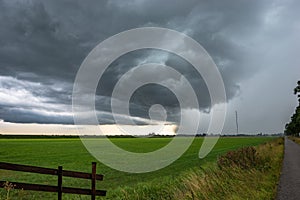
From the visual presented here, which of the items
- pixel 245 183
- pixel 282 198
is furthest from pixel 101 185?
pixel 282 198

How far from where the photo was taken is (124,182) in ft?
68.1

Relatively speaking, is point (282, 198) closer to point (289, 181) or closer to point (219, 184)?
point (219, 184)

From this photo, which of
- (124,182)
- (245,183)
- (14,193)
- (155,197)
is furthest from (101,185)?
(245,183)

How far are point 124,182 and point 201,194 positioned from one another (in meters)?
11.4

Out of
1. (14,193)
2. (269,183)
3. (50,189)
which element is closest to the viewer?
(50,189)

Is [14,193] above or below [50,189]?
below

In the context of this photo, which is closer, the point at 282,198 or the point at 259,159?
the point at 282,198

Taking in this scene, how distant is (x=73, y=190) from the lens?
32.2 feet

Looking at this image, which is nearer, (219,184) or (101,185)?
(219,184)

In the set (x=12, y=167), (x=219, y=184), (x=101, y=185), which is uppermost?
(x=12, y=167)

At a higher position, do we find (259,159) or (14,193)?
(259,159)

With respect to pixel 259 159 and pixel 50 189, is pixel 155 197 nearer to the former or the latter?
pixel 50 189

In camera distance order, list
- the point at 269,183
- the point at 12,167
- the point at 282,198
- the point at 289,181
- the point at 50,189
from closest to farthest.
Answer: the point at 12,167 → the point at 50,189 → the point at 282,198 → the point at 269,183 → the point at 289,181

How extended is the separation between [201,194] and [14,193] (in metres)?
11.8
